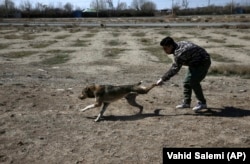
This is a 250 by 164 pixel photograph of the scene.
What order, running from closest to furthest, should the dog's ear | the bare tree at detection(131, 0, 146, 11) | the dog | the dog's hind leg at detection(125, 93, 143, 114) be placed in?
the dog
the dog's ear
the dog's hind leg at detection(125, 93, 143, 114)
the bare tree at detection(131, 0, 146, 11)

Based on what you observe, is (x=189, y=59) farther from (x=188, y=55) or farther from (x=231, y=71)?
(x=231, y=71)

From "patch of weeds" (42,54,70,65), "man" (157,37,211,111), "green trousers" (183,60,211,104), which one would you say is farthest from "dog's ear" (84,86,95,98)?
"patch of weeds" (42,54,70,65)

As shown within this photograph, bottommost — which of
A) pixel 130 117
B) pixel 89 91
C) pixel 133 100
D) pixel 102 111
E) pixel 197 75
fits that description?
pixel 130 117

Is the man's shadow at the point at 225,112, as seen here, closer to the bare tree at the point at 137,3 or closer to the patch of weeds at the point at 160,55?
the patch of weeds at the point at 160,55

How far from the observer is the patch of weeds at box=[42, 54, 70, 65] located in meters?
18.2

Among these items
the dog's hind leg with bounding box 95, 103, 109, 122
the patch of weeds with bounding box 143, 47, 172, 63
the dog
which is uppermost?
the dog

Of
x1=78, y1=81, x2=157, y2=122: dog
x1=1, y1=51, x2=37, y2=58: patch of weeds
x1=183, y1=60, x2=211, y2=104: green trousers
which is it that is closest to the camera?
x1=183, y1=60, x2=211, y2=104: green trousers

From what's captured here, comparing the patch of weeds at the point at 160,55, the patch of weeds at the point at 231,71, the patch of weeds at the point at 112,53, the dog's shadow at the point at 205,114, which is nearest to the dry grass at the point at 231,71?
the patch of weeds at the point at 231,71

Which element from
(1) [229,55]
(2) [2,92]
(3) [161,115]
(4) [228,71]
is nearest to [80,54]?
(1) [229,55]

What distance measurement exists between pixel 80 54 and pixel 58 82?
8.07 m

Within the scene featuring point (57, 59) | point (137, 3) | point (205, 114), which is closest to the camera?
point (205, 114)

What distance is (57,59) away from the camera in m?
19.2

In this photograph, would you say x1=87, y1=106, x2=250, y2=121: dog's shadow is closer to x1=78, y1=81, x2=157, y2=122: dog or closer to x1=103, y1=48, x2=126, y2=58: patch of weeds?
x1=78, y1=81, x2=157, y2=122: dog

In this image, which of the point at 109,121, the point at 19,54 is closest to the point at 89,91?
the point at 109,121
